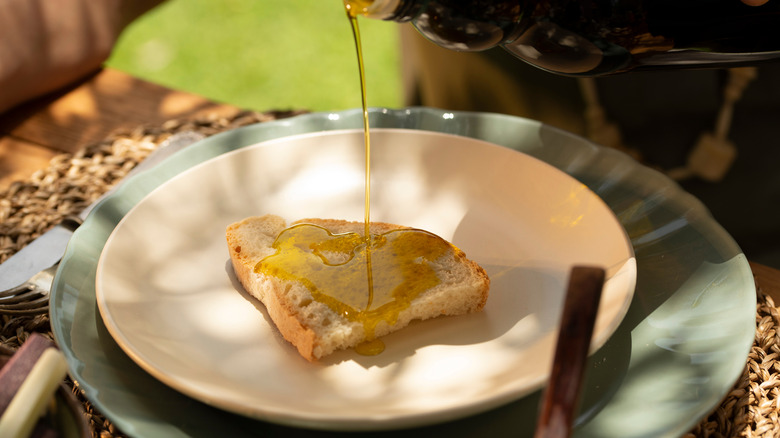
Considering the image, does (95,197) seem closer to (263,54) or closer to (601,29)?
(601,29)

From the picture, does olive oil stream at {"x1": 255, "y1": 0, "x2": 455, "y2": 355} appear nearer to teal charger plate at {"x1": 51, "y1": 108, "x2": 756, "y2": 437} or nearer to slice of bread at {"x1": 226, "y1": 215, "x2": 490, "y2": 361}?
slice of bread at {"x1": 226, "y1": 215, "x2": 490, "y2": 361}

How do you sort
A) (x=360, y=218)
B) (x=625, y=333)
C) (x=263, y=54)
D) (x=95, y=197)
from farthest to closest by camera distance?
(x=263, y=54), (x=95, y=197), (x=360, y=218), (x=625, y=333)

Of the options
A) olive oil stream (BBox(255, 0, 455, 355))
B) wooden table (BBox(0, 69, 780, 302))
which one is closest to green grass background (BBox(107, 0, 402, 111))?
wooden table (BBox(0, 69, 780, 302))

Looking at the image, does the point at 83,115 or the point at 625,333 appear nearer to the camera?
the point at 625,333

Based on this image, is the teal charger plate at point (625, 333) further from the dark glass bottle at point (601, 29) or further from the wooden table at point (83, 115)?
the wooden table at point (83, 115)

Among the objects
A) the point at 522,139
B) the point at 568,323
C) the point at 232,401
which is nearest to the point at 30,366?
the point at 232,401

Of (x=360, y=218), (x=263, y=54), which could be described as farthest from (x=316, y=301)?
(x=263, y=54)

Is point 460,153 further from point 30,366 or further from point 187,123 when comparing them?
point 30,366
